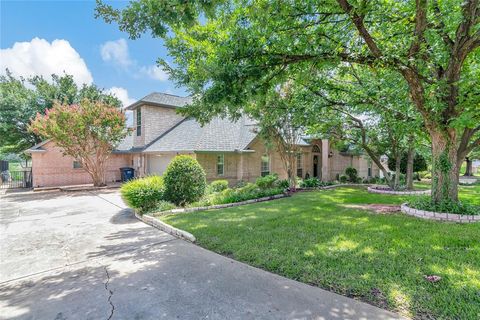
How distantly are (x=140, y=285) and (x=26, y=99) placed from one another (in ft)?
91.4

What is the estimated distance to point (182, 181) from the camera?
32.8ft

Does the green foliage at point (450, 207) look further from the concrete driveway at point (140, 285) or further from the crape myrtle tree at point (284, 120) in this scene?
the concrete driveway at point (140, 285)

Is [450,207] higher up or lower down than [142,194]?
lower down

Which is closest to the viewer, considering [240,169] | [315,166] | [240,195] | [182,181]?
[182,181]

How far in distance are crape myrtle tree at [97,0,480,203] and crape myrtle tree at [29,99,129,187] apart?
10.3m

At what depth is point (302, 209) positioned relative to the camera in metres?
8.93

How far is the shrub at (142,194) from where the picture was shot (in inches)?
353

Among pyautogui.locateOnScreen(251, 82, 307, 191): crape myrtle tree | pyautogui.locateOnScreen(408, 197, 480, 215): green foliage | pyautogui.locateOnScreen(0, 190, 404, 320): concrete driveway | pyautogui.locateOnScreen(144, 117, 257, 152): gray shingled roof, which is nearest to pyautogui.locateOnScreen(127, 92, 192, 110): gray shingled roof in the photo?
pyautogui.locateOnScreen(144, 117, 257, 152): gray shingled roof

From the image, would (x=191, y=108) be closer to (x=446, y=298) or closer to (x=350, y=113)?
(x=446, y=298)

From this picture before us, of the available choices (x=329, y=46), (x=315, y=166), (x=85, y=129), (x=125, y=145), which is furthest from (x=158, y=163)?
(x=329, y=46)

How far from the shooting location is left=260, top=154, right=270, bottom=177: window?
59.4 ft

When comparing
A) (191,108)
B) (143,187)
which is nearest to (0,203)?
(143,187)

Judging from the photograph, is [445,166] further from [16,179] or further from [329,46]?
[16,179]

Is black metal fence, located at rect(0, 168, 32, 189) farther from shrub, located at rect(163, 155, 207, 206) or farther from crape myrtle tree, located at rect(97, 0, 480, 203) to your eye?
crape myrtle tree, located at rect(97, 0, 480, 203)
